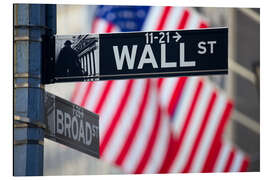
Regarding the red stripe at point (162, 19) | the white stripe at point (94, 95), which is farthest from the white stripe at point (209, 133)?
the white stripe at point (94, 95)

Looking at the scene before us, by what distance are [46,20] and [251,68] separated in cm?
1117

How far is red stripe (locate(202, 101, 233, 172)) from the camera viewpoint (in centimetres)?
1706

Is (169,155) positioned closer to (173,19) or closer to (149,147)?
(149,147)

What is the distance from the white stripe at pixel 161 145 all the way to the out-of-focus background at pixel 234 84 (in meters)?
1.24

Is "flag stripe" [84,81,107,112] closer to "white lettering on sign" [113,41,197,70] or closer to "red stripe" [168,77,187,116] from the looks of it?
"red stripe" [168,77,187,116]

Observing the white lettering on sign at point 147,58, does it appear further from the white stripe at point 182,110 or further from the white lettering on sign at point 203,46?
the white stripe at point 182,110

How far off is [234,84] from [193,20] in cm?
292

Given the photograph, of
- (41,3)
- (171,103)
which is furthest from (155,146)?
(41,3)

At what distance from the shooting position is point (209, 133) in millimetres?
17297

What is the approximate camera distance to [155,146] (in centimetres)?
1642

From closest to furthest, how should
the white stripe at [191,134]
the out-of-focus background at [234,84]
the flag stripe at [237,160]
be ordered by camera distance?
the out-of-focus background at [234,84] → the white stripe at [191,134] → the flag stripe at [237,160]

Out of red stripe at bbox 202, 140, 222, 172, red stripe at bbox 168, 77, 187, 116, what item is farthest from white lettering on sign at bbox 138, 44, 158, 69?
red stripe at bbox 202, 140, 222, 172

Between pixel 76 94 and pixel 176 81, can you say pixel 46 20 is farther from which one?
pixel 176 81

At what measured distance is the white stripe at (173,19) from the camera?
15836mm
